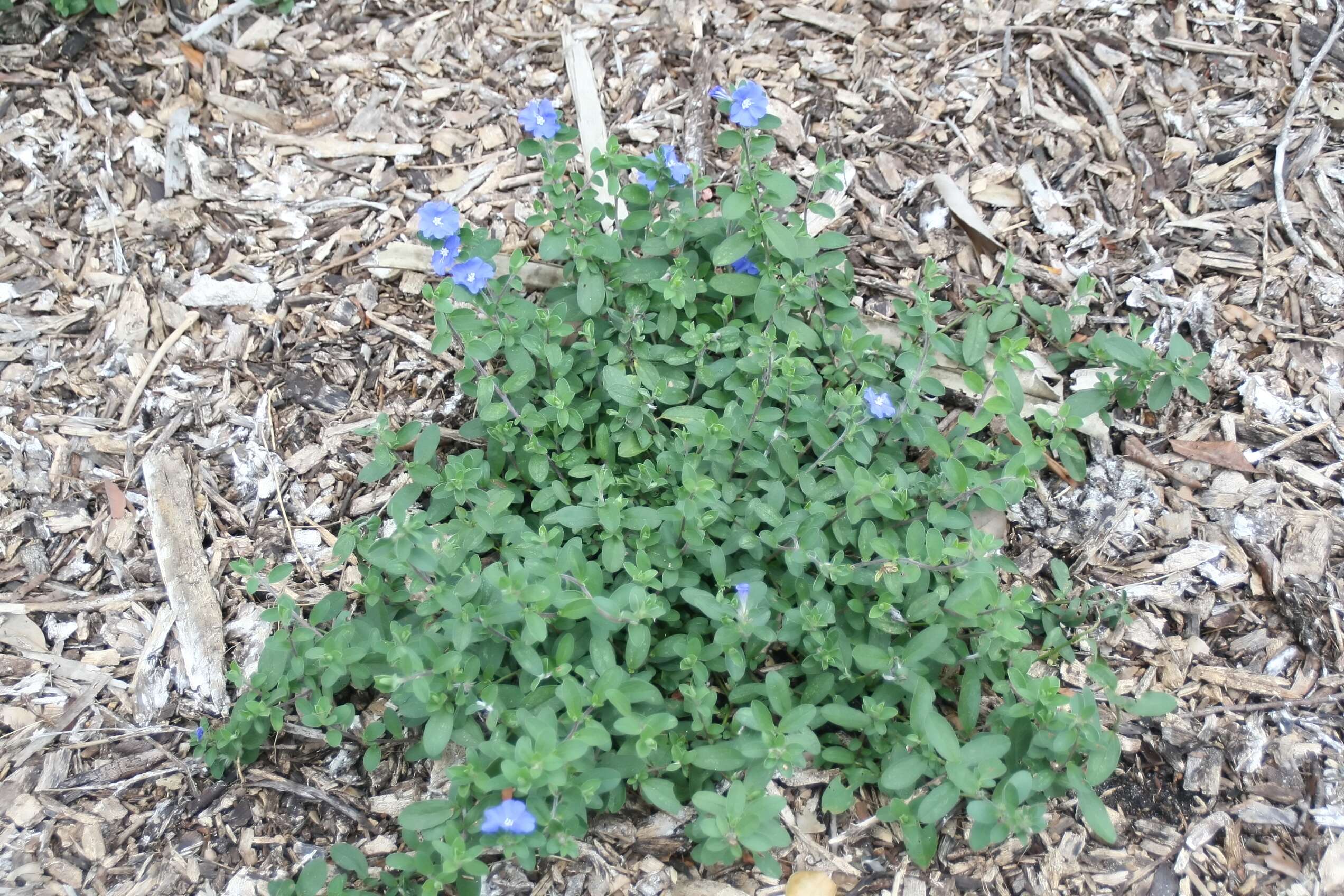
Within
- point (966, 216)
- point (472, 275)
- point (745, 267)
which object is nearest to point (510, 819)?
point (472, 275)

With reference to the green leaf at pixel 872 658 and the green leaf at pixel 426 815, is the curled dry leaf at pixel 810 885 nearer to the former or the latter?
the green leaf at pixel 872 658

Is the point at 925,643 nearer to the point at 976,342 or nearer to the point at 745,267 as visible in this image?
the point at 976,342

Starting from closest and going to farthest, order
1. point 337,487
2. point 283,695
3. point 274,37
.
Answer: point 283,695 → point 337,487 → point 274,37

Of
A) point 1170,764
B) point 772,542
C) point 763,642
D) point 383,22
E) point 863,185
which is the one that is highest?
point 383,22

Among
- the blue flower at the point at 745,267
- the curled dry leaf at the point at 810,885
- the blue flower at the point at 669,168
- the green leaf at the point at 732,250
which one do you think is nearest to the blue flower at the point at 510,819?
the curled dry leaf at the point at 810,885

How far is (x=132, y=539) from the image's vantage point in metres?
4.25

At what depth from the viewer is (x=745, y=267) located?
14.2 ft

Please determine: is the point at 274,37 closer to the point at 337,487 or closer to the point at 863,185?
the point at 337,487

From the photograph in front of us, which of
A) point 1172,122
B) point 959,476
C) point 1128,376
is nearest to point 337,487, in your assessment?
point 959,476

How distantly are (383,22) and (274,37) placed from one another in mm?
617

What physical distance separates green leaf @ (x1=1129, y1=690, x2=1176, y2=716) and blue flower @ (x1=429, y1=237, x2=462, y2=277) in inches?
115

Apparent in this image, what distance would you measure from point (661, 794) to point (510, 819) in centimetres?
52

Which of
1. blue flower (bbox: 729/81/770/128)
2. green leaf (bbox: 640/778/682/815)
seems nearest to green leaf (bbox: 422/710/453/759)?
green leaf (bbox: 640/778/682/815)

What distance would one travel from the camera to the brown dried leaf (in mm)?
4203
